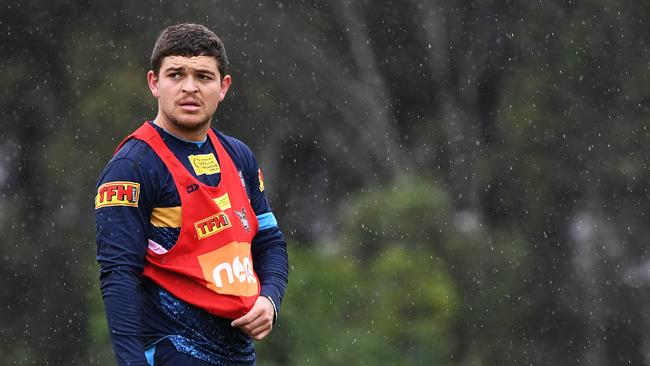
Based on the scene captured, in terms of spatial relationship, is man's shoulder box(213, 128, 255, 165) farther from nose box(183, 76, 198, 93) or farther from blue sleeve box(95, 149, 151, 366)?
blue sleeve box(95, 149, 151, 366)

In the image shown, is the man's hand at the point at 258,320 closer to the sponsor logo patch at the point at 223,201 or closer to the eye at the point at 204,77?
the sponsor logo patch at the point at 223,201

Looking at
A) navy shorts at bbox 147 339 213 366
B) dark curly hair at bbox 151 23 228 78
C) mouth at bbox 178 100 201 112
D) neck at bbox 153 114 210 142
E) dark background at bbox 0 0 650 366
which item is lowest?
navy shorts at bbox 147 339 213 366

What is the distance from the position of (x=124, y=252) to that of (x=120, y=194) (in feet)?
0.43

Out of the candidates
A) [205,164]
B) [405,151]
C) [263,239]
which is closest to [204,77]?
[205,164]

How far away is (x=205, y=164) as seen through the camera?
3119 millimetres

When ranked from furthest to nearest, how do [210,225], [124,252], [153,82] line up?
[153,82]
[210,225]
[124,252]

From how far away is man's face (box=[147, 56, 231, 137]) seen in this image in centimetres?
308

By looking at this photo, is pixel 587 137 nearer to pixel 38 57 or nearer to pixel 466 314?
pixel 466 314

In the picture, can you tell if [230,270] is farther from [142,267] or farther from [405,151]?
[405,151]

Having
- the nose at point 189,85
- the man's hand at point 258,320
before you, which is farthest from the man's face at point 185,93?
the man's hand at point 258,320

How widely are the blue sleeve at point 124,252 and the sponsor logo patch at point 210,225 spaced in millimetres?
126

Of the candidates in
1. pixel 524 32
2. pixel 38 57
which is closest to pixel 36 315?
pixel 38 57

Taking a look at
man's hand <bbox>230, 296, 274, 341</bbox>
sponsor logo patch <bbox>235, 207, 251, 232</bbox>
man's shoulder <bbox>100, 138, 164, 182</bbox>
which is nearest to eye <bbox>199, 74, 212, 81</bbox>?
man's shoulder <bbox>100, 138, 164, 182</bbox>

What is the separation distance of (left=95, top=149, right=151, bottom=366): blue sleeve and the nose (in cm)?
23
